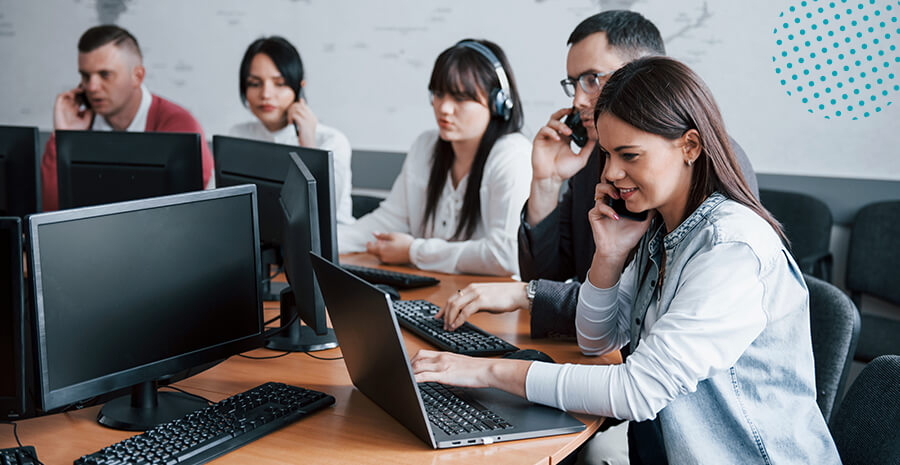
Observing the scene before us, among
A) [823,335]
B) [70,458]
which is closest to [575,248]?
[823,335]

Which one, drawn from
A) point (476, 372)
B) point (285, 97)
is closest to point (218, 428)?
point (476, 372)

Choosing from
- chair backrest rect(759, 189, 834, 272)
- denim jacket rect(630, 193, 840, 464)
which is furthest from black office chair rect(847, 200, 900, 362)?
denim jacket rect(630, 193, 840, 464)

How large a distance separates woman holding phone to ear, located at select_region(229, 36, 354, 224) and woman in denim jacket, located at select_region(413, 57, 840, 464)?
1.77 m

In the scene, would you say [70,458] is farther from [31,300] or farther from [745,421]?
[745,421]

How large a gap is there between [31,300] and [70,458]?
0.23 meters

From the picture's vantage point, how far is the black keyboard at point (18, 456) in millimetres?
1018

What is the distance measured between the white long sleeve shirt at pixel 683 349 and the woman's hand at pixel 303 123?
197 centimetres

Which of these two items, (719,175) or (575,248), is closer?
(719,175)

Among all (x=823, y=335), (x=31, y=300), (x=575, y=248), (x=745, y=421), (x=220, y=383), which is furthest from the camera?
(x=575, y=248)

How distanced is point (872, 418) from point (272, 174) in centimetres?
125

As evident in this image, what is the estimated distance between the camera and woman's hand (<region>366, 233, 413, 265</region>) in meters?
2.22

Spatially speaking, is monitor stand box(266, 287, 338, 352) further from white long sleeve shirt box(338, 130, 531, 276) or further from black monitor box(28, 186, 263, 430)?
white long sleeve shirt box(338, 130, 531, 276)

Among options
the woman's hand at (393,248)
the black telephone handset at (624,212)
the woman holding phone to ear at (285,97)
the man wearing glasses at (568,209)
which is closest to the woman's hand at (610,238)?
the black telephone handset at (624,212)

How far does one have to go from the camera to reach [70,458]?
41.6 inches
